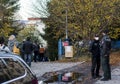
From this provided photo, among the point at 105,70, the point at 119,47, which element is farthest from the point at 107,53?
the point at 119,47

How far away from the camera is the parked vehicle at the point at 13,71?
461cm

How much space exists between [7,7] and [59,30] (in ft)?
91.6

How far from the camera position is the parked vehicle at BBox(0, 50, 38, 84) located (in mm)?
4610

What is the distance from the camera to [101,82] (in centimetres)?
1216

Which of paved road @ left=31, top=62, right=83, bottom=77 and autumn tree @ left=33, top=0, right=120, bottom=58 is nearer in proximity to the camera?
paved road @ left=31, top=62, right=83, bottom=77

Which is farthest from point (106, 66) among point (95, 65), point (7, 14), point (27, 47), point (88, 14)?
point (7, 14)

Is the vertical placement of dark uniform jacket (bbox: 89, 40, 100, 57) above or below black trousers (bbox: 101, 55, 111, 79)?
above

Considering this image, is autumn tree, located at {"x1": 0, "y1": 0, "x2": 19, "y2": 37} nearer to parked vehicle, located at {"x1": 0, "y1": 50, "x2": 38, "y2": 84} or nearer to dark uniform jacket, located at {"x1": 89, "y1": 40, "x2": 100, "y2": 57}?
dark uniform jacket, located at {"x1": 89, "y1": 40, "x2": 100, "y2": 57}

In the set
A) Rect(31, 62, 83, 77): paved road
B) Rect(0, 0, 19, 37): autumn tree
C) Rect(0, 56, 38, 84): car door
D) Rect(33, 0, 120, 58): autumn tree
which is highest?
Rect(0, 0, 19, 37): autumn tree

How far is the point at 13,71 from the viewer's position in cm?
484

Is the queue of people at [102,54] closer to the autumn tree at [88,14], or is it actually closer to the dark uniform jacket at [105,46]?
the dark uniform jacket at [105,46]

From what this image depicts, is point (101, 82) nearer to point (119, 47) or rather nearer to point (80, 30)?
point (80, 30)

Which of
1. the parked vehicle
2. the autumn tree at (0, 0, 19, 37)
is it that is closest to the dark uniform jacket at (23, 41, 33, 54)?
the parked vehicle

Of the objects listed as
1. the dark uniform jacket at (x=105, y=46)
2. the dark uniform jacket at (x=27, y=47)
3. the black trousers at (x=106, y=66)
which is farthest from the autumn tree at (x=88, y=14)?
the dark uniform jacket at (x=105, y=46)
